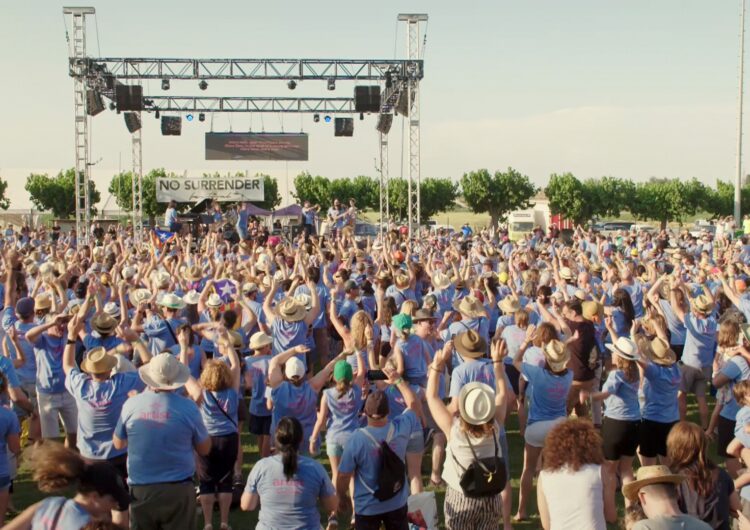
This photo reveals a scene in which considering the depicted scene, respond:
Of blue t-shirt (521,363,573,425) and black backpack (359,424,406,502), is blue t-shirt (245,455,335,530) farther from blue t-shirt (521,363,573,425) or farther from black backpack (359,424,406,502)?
blue t-shirt (521,363,573,425)

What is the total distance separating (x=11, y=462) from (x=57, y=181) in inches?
2619

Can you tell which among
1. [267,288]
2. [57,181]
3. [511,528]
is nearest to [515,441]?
[511,528]

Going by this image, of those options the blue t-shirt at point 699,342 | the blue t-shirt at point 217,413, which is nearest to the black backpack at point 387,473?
the blue t-shirt at point 217,413

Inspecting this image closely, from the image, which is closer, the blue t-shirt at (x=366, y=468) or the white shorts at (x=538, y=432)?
the blue t-shirt at (x=366, y=468)

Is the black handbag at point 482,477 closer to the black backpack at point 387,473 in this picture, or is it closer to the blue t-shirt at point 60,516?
the black backpack at point 387,473

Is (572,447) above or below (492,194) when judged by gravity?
below

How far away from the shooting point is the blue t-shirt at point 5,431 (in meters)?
5.48

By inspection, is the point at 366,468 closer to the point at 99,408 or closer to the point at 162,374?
the point at 162,374

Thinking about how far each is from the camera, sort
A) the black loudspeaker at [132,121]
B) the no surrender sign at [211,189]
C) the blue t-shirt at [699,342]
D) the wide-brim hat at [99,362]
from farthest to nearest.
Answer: the no surrender sign at [211,189], the black loudspeaker at [132,121], the blue t-shirt at [699,342], the wide-brim hat at [99,362]

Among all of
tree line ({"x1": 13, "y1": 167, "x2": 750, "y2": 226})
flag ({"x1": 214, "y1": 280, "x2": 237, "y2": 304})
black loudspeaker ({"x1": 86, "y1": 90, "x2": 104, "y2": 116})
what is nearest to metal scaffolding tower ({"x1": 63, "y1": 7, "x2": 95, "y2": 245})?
black loudspeaker ({"x1": 86, "y1": 90, "x2": 104, "y2": 116})

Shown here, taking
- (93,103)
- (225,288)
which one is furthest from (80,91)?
(225,288)

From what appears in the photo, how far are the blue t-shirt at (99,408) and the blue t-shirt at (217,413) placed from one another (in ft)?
1.88

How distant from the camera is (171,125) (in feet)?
97.6

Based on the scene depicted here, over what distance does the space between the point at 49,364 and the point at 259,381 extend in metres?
2.04
